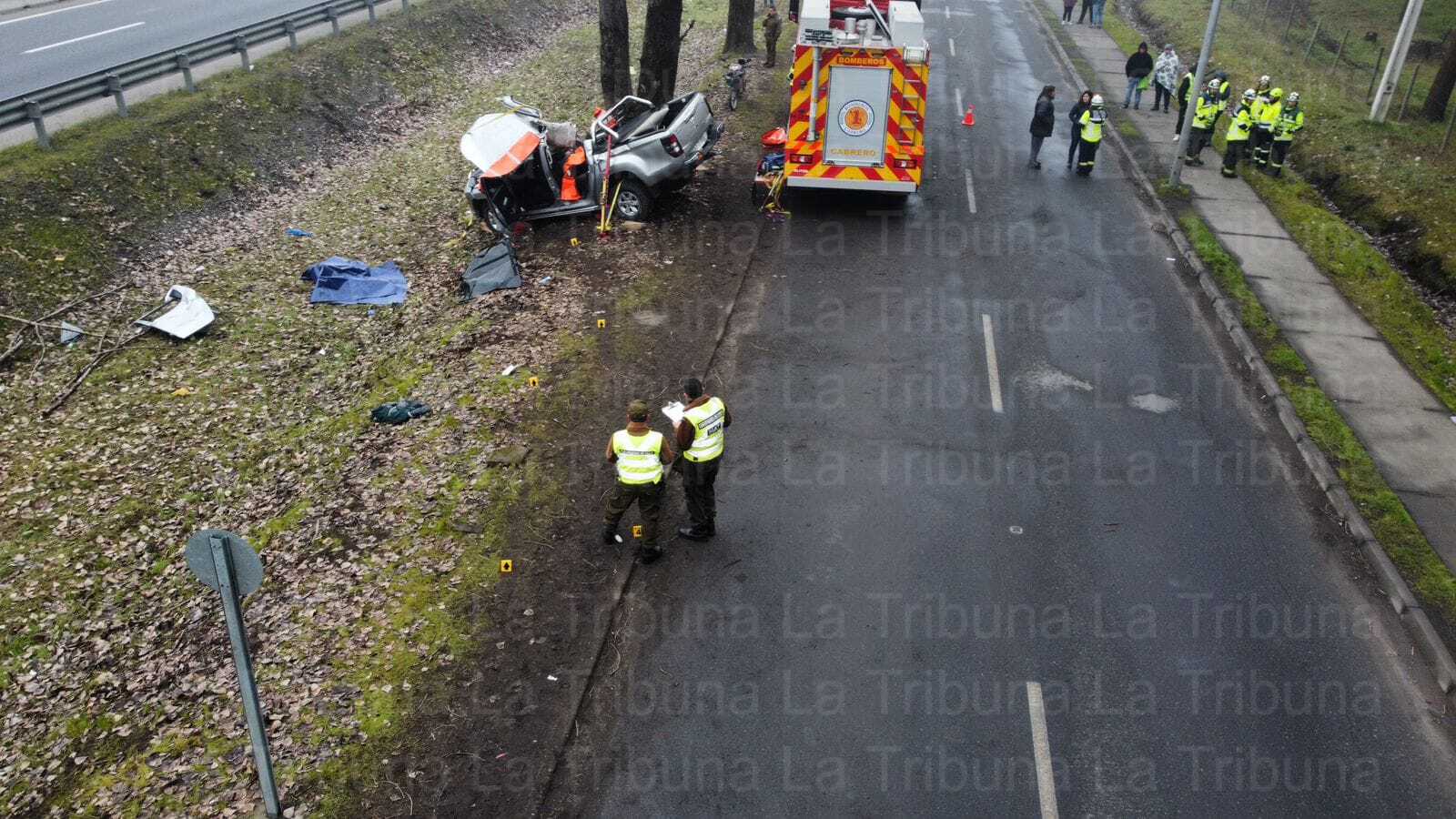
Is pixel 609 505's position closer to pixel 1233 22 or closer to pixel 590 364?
pixel 590 364

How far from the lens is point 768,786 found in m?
7.11

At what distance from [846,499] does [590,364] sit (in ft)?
12.8

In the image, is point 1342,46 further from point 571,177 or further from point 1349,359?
point 571,177

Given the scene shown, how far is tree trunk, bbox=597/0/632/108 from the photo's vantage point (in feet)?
61.9

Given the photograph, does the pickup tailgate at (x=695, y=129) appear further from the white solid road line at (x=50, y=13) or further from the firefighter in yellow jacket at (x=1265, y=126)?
the white solid road line at (x=50, y=13)

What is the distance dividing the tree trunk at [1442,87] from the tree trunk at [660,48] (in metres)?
15.2

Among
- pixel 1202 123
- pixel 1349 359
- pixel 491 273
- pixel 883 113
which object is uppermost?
pixel 883 113

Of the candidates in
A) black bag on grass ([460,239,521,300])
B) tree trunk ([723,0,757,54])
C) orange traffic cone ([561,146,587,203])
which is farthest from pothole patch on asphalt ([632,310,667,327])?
tree trunk ([723,0,757,54])

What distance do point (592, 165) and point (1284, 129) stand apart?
12895 millimetres

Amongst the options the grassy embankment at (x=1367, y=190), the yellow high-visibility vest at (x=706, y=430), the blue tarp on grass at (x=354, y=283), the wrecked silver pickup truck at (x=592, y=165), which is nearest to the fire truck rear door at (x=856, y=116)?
the wrecked silver pickup truck at (x=592, y=165)

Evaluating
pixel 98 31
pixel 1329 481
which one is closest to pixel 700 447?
pixel 1329 481

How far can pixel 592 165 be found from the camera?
1628 cm

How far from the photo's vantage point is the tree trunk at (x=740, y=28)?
86.5 ft

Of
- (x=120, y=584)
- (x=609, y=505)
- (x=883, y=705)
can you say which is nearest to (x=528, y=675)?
(x=609, y=505)
